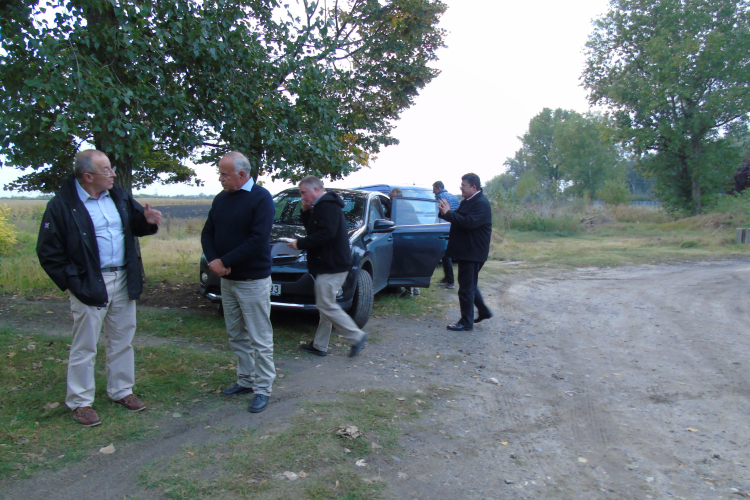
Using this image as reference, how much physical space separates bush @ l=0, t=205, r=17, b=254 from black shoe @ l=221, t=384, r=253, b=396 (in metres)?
10.4

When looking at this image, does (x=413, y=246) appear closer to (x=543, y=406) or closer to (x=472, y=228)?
(x=472, y=228)

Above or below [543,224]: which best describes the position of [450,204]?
above

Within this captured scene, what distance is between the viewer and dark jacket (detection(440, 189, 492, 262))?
6493 mm

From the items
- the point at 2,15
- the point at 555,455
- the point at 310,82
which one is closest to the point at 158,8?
the point at 2,15

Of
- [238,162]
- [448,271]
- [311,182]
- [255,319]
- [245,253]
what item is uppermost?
[238,162]

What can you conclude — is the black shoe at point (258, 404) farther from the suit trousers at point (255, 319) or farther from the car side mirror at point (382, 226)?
the car side mirror at point (382, 226)

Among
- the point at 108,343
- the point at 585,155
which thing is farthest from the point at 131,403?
the point at 585,155

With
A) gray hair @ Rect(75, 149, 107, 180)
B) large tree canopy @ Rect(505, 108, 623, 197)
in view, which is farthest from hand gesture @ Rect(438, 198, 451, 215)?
large tree canopy @ Rect(505, 108, 623, 197)

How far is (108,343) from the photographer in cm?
Result: 388

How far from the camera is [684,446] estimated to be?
3602mm

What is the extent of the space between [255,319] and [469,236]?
3.43 metres

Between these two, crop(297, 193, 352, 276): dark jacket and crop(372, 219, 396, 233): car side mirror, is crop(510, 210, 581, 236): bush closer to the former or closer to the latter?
crop(372, 219, 396, 233): car side mirror

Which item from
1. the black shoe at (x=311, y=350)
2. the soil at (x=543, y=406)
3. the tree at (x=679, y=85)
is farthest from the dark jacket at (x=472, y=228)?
the tree at (x=679, y=85)

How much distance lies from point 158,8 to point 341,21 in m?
6.35
